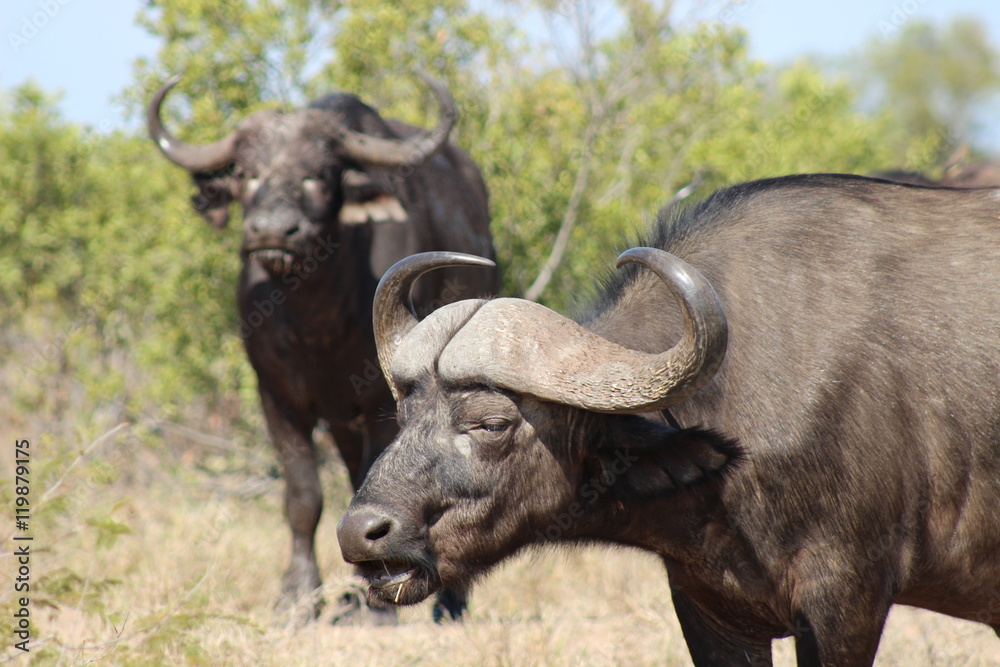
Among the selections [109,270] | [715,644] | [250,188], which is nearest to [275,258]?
[250,188]

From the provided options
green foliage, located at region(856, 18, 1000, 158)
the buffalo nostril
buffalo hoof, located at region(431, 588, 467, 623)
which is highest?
the buffalo nostril

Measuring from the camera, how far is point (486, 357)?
3.20m

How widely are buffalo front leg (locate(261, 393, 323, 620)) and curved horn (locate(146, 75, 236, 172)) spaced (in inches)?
53.4

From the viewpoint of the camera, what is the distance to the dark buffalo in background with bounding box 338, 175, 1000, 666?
3201 millimetres

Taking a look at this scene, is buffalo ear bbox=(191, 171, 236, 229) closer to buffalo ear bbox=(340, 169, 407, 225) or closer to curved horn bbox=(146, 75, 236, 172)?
curved horn bbox=(146, 75, 236, 172)

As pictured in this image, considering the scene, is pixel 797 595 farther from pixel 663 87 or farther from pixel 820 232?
pixel 663 87

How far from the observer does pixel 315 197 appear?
5.72 m

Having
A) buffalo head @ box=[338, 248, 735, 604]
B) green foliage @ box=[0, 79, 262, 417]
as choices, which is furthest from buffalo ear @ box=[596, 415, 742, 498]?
green foliage @ box=[0, 79, 262, 417]

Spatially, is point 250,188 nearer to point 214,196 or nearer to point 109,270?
point 214,196

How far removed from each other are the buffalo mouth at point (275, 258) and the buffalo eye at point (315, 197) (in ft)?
1.12

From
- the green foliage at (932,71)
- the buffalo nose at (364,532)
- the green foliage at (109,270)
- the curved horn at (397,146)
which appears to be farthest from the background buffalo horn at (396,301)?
the green foliage at (932,71)

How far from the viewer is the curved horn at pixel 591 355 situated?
9.34 feet

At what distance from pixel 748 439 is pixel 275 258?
2886 mm

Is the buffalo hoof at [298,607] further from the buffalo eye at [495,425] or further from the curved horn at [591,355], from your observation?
the curved horn at [591,355]
